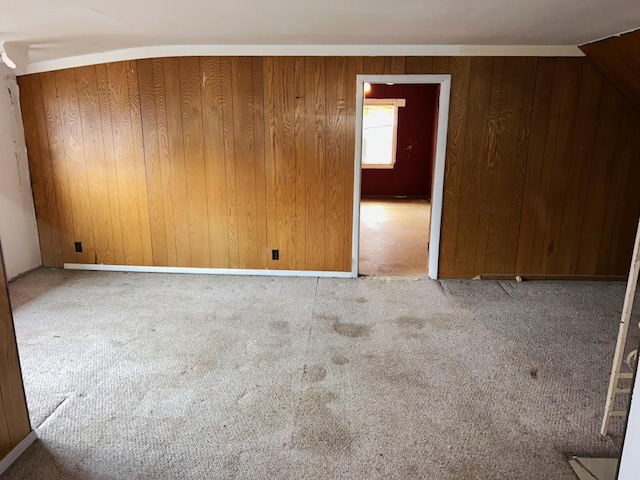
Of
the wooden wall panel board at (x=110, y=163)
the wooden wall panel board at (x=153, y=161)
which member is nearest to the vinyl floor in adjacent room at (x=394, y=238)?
the wooden wall panel board at (x=153, y=161)

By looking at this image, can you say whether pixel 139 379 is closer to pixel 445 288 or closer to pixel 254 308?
pixel 254 308

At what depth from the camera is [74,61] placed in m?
4.05

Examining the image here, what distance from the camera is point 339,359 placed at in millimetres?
2812

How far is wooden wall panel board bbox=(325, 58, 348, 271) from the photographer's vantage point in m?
3.94

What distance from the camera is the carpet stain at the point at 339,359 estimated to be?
2.77 meters

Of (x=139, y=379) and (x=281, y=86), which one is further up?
(x=281, y=86)

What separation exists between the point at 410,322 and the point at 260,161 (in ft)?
6.52

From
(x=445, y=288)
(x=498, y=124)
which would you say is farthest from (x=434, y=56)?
(x=445, y=288)

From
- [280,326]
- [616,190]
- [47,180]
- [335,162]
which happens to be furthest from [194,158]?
[616,190]

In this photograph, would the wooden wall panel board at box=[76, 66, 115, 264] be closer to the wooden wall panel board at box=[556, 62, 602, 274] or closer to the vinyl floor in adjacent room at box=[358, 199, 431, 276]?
the vinyl floor in adjacent room at box=[358, 199, 431, 276]

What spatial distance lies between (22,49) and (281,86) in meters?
2.01

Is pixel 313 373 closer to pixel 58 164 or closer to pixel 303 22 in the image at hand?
pixel 303 22

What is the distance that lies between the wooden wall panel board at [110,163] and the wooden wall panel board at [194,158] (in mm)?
703

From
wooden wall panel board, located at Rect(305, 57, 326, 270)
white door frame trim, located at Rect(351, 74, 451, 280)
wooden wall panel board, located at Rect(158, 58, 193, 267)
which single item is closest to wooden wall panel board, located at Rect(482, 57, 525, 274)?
white door frame trim, located at Rect(351, 74, 451, 280)
